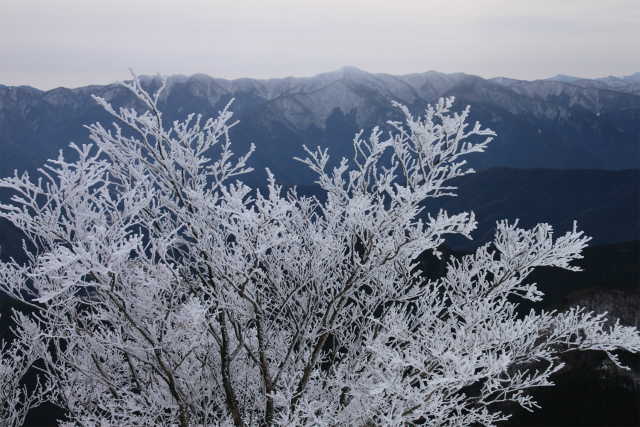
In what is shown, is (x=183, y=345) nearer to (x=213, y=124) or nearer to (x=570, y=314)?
(x=213, y=124)

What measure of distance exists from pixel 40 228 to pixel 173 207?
1.39 m

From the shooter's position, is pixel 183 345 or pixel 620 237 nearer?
pixel 183 345

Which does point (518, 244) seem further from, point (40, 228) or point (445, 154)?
point (40, 228)

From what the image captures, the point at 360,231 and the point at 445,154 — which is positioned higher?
the point at 445,154

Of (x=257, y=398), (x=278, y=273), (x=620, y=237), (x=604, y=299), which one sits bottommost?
(x=620, y=237)

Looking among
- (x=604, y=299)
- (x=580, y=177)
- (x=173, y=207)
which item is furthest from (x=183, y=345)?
(x=580, y=177)

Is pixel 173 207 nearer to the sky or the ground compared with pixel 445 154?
nearer to the ground

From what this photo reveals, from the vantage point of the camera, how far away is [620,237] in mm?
131000

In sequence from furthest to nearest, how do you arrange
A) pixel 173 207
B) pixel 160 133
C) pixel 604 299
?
pixel 604 299 < pixel 173 207 < pixel 160 133

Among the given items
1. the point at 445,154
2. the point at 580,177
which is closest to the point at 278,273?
the point at 445,154

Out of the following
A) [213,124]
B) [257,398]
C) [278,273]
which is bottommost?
[257,398]

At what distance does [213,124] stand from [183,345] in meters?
3.22

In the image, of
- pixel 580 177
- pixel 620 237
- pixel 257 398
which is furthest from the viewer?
pixel 580 177

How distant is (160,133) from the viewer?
15.4 feet
